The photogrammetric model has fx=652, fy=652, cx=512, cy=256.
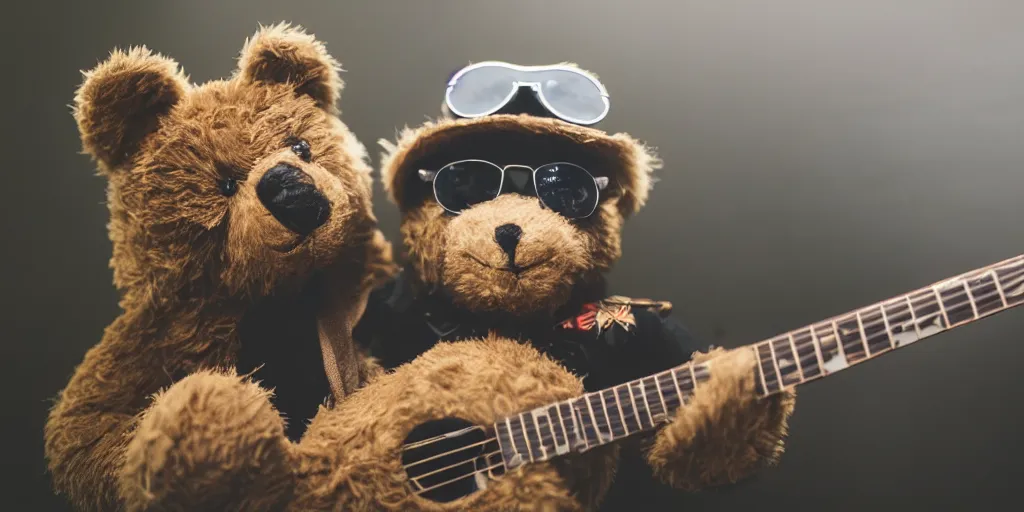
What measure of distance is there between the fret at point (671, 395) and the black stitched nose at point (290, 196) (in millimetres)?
400

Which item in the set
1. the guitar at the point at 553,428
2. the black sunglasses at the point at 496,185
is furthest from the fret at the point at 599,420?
the black sunglasses at the point at 496,185

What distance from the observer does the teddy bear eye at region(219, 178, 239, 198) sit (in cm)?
70

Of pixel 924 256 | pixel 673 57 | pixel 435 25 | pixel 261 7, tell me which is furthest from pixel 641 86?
pixel 261 7

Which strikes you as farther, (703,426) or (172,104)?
(172,104)

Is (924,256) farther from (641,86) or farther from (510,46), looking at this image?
(510,46)

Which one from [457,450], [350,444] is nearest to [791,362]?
[457,450]

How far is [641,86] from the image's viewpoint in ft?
2.97

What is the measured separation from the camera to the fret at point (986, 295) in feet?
1.87

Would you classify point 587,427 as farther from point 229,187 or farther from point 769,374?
point 229,187

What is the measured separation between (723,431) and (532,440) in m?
0.18

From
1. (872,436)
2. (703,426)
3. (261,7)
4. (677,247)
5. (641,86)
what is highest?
(261,7)

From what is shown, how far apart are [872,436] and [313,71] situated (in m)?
0.85

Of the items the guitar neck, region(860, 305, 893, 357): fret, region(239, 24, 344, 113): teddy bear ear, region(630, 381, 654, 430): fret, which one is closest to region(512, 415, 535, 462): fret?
the guitar neck

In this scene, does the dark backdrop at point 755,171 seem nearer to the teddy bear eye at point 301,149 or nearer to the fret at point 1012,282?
the teddy bear eye at point 301,149
